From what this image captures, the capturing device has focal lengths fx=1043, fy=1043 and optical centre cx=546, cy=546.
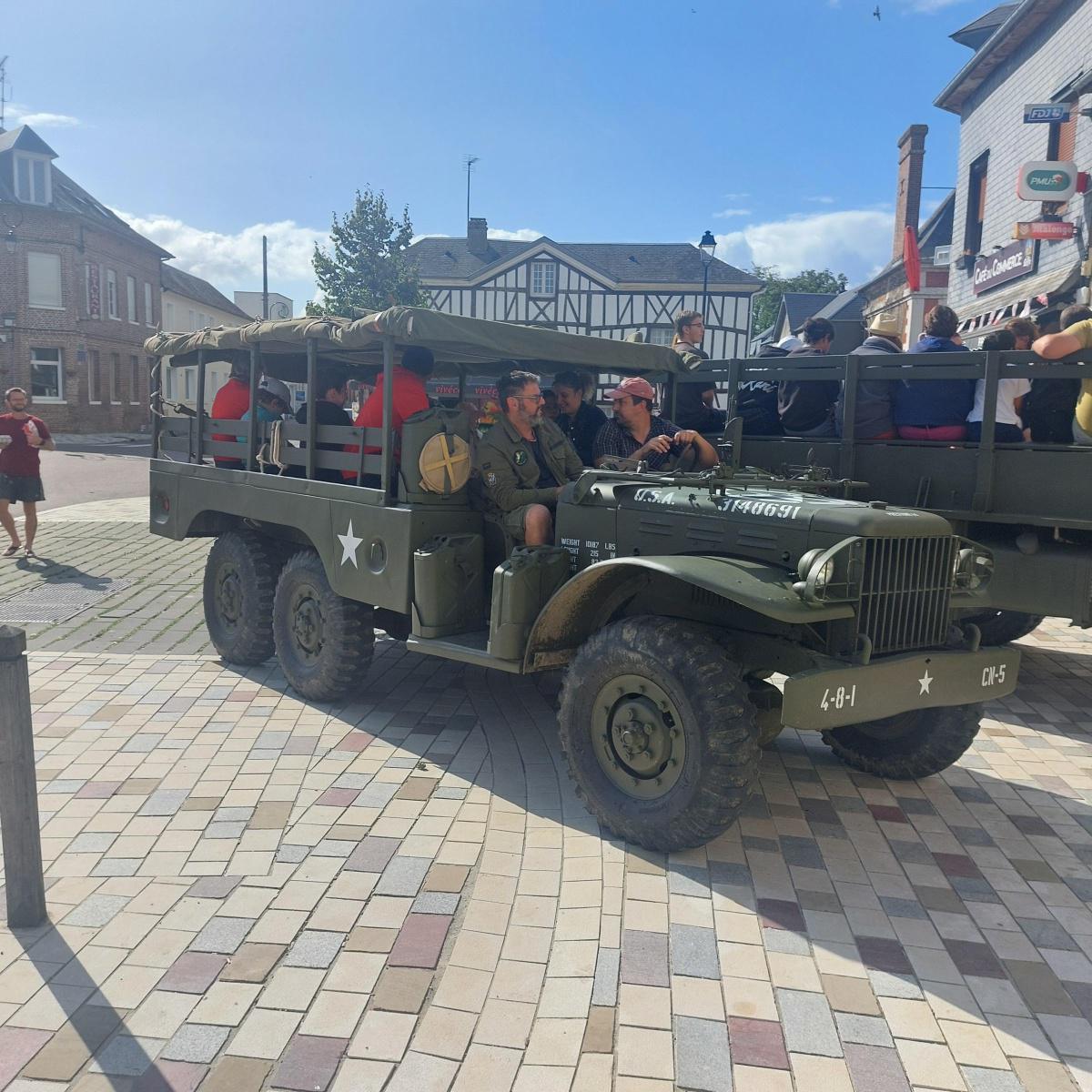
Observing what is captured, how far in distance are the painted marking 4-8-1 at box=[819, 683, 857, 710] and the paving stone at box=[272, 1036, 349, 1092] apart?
1.96 m

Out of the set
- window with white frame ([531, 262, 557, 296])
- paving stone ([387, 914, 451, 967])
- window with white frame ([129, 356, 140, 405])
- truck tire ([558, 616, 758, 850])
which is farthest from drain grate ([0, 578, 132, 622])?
window with white frame ([129, 356, 140, 405])

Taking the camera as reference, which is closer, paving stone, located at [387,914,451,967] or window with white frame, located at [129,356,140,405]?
paving stone, located at [387,914,451,967]

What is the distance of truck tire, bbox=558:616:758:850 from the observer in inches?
151

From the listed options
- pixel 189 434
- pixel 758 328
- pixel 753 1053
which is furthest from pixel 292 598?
pixel 758 328

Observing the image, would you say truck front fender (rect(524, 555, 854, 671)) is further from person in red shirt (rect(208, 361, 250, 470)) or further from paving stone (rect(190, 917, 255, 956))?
person in red shirt (rect(208, 361, 250, 470))

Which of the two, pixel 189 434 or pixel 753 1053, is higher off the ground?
pixel 189 434

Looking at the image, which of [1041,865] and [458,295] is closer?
[1041,865]

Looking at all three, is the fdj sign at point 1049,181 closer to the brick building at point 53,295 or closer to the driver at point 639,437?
the driver at point 639,437

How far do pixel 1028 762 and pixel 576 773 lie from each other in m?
2.56

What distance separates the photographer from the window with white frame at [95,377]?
38.1 m

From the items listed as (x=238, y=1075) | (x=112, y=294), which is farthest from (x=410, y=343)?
(x=112, y=294)

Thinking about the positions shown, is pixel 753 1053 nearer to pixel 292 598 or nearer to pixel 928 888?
pixel 928 888

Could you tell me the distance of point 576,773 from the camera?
439 centimetres

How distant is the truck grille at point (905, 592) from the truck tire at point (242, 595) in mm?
4077
